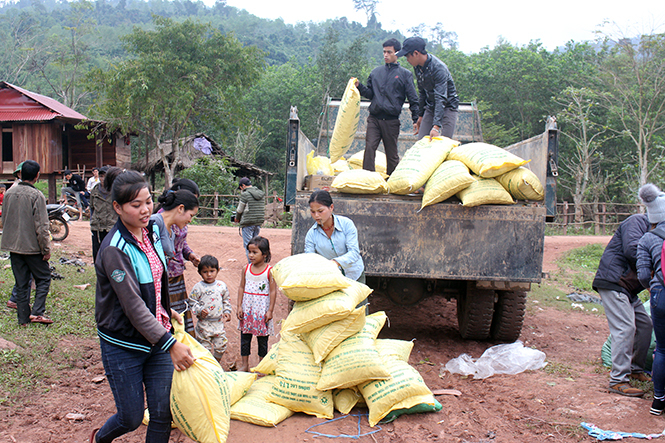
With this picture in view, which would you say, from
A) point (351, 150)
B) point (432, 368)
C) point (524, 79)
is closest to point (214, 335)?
point (432, 368)

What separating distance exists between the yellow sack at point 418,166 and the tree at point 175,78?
14477 mm

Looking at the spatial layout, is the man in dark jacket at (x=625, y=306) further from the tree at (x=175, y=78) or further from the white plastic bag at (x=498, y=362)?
the tree at (x=175, y=78)

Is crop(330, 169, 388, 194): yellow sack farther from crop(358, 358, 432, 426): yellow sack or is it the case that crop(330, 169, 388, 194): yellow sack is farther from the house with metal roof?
the house with metal roof

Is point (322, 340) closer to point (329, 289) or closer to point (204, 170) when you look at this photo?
point (329, 289)

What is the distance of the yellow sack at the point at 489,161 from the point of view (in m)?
3.63

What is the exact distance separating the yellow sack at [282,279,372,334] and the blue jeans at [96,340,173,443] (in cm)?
101

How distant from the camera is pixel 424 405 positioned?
292 centimetres

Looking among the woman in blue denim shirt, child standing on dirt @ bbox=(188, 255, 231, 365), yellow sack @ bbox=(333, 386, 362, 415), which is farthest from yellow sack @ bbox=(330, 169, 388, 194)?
the woman in blue denim shirt

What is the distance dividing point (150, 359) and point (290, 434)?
3.42ft

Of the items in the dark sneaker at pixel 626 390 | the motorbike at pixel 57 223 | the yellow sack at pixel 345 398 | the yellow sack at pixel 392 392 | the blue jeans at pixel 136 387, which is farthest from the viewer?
the motorbike at pixel 57 223

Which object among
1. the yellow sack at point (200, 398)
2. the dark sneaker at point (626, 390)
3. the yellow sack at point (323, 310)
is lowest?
the dark sneaker at point (626, 390)

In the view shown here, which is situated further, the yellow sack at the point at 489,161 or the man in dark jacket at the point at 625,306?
the yellow sack at the point at 489,161

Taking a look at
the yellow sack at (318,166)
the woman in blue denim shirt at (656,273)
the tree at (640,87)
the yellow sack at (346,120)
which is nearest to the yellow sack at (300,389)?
the woman in blue denim shirt at (656,273)

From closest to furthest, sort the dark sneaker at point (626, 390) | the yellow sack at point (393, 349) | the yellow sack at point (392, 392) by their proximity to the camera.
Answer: the yellow sack at point (392, 392)
the yellow sack at point (393, 349)
the dark sneaker at point (626, 390)
